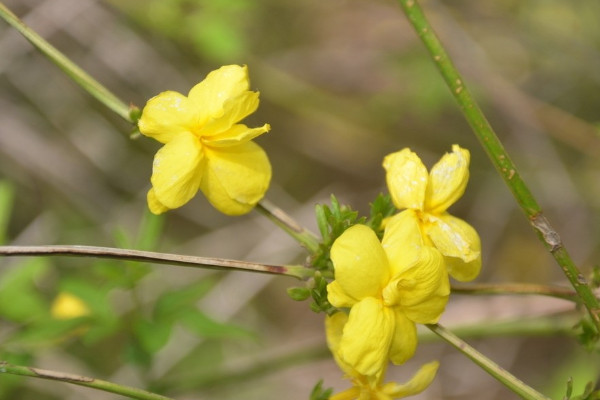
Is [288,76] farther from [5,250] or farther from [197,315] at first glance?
[5,250]

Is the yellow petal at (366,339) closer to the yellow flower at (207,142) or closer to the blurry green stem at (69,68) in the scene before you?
the yellow flower at (207,142)

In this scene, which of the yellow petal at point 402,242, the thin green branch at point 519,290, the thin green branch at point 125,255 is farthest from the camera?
the thin green branch at point 519,290

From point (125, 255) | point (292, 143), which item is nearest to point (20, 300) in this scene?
point (125, 255)

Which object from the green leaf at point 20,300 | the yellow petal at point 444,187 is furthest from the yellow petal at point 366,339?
the green leaf at point 20,300

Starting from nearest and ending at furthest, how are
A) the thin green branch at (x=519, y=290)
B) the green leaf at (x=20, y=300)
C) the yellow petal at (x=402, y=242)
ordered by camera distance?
the yellow petal at (x=402, y=242), the thin green branch at (x=519, y=290), the green leaf at (x=20, y=300)

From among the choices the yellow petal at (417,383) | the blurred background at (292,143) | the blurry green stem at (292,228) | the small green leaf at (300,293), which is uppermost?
the blurred background at (292,143)

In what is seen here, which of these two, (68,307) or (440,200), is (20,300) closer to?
(68,307)

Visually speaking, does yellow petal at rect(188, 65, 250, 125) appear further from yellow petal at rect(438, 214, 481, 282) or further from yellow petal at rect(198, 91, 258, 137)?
yellow petal at rect(438, 214, 481, 282)
